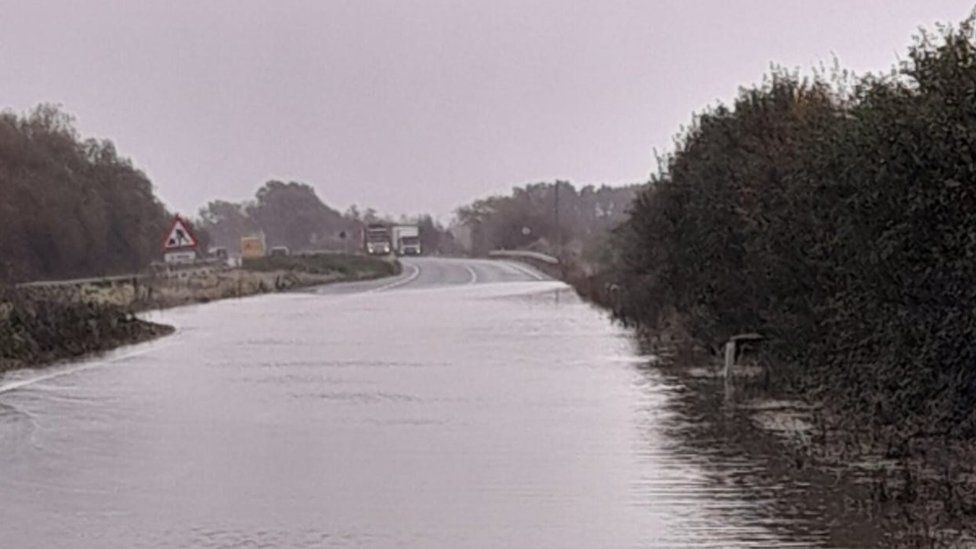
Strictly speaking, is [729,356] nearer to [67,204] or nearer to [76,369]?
[76,369]

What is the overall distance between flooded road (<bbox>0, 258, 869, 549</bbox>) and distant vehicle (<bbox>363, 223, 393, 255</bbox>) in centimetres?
10055

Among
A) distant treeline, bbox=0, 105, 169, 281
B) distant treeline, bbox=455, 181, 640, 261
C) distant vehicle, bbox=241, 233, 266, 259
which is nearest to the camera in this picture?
distant treeline, bbox=0, 105, 169, 281

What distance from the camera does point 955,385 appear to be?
1309cm

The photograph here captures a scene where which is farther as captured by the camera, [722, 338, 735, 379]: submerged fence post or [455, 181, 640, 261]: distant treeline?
[455, 181, 640, 261]: distant treeline

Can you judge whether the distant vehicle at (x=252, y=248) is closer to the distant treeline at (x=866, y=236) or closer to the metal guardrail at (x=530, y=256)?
the metal guardrail at (x=530, y=256)

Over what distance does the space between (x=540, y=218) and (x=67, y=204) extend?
2846 inches

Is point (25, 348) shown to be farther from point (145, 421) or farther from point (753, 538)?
point (753, 538)

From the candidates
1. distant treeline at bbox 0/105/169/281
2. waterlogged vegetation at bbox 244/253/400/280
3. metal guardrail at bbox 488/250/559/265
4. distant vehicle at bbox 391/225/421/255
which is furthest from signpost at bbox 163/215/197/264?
distant vehicle at bbox 391/225/421/255

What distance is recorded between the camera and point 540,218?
5202 inches

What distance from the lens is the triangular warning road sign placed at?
157 ft

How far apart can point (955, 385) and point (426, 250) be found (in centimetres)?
14690

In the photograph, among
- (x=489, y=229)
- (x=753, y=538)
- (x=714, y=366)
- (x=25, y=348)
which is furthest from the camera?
(x=489, y=229)

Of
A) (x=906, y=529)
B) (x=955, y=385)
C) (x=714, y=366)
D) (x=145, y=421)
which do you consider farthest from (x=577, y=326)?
(x=906, y=529)

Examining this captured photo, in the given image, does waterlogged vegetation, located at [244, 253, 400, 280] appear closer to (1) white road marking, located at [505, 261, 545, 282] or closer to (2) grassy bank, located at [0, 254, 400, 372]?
(1) white road marking, located at [505, 261, 545, 282]
